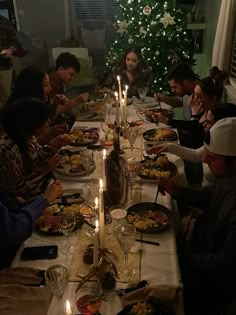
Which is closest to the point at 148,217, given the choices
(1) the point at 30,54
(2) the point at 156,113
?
(2) the point at 156,113

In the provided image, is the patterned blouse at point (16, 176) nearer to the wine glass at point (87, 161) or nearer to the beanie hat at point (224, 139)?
the wine glass at point (87, 161)

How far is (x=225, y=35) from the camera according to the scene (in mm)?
3775

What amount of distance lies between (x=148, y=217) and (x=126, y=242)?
1.18 feet

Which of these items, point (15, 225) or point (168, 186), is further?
point (168, 186)

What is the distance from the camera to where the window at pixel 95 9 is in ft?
26.8

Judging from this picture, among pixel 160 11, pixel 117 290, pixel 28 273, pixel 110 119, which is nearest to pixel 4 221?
pixel 28 273

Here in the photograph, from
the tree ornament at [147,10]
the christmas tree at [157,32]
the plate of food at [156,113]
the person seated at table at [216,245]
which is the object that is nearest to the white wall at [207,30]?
the christmas tree at [157,32]

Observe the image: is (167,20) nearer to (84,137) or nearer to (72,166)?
(84,137)

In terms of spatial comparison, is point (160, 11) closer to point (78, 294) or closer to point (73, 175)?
point (73, 175)

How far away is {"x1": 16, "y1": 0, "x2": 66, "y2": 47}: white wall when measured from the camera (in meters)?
8.17

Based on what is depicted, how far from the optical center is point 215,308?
1.60 meters

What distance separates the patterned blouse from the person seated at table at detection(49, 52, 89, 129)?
1.36 m

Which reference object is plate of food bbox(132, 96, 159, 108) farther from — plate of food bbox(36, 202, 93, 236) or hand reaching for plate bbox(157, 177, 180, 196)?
plate of food bbox(36, 202, 93, 236)

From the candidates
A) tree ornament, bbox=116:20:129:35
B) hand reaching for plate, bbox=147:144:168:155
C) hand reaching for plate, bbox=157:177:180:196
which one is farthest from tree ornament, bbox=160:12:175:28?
hand reaching for plate, bbox=157:177:180:196
